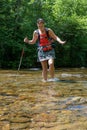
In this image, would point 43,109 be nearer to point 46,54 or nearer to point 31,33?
point 46,54

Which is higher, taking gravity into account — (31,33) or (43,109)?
(43,109)

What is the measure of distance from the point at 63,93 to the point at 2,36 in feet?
59.7

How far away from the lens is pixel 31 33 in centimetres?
2805

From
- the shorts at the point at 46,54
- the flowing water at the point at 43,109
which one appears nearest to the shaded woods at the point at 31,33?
the shorts at the point at 46,54

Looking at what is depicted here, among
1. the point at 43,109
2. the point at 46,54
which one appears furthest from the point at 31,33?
the point at 43,109

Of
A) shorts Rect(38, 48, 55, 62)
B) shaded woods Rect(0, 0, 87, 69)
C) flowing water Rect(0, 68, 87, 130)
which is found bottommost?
shaded woods Rect(0, 0, 87, 69)

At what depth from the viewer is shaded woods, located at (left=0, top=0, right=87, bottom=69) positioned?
85.5ft

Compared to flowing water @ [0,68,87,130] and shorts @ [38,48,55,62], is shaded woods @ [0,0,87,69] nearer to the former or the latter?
shorts @ [38,48,55,62]

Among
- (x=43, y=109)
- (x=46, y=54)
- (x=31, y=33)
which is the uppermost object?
(x=43, y=109)

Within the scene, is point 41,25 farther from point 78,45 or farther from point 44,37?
point 78,45

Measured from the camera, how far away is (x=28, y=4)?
29.6 meters

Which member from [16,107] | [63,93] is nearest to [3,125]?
[16,107]

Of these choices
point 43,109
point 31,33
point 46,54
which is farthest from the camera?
point 31,33

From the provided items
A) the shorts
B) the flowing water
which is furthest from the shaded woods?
the flowing water
